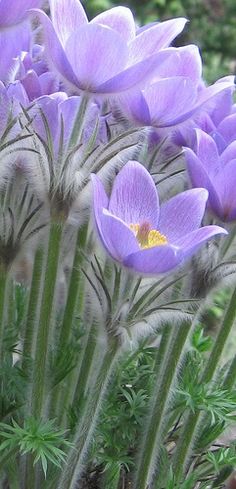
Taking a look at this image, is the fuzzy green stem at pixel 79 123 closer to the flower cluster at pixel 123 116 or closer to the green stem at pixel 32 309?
the flower cluster at pixel 123 116

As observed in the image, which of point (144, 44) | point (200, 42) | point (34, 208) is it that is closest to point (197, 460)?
point (34, 208)

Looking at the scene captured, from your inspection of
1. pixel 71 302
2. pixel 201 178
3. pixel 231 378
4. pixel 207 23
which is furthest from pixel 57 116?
pixel 207 23

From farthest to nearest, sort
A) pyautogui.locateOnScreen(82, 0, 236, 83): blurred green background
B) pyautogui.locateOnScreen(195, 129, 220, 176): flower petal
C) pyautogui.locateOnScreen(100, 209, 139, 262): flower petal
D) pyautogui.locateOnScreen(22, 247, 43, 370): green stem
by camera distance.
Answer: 1. pyautogui.locateOnScreen(82, 0, 236, 83): blurred green background
2. pyautogui.locateOnScreen(22, 247, 43, 370): green stem
3. pyautogui.locateOnScreen(195, 129, 220, 176): flower petal
4. pyautogui.locateOnScreen(100, 209, 139, 262): flower petal

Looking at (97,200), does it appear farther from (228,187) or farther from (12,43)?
(12,43)

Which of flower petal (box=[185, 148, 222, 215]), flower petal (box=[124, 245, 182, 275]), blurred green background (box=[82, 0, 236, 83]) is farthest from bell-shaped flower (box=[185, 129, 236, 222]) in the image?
blurred green background (box=[82, 0, 236, 83])

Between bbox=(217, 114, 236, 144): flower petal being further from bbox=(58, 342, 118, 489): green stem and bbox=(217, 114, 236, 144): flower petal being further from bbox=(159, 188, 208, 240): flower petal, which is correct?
bbox=(58, 342, 118, 489): green stem
